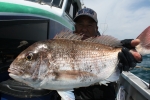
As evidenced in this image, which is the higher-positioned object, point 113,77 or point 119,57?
point 119,57

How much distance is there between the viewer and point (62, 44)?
1.82 m

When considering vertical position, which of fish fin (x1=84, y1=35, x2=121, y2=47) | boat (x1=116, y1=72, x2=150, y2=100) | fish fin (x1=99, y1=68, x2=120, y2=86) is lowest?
boat (x1=116, y1=72, x2=150, y2=100)

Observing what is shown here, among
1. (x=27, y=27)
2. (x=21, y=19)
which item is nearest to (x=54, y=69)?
(x=21, y=19)

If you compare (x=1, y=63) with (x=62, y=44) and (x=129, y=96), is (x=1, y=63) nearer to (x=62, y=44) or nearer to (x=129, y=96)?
(x=62, y=44)

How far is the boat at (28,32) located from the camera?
2.89 m

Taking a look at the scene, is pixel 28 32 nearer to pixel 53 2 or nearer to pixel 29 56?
pixel 53 2

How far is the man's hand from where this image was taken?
6.59 ft

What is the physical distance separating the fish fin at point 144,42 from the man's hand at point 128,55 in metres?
0.05

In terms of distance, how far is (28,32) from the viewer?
13.0 feet

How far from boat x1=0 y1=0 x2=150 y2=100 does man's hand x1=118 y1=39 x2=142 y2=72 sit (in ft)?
3.22

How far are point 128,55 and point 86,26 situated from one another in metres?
→ 0.77

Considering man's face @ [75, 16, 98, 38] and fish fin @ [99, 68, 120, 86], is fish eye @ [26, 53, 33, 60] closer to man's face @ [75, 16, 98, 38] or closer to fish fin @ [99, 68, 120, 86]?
fish fin @ [99, 68, 120, 86]

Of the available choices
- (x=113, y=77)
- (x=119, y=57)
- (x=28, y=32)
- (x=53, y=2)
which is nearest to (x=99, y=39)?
(x=119, y=57)

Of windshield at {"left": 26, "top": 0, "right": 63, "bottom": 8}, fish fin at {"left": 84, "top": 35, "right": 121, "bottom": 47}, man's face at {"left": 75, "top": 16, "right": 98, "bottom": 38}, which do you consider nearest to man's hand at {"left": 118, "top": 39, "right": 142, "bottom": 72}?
fish fin at {"left": 84, "top": 35, "right": 121, "bottom": 47}
